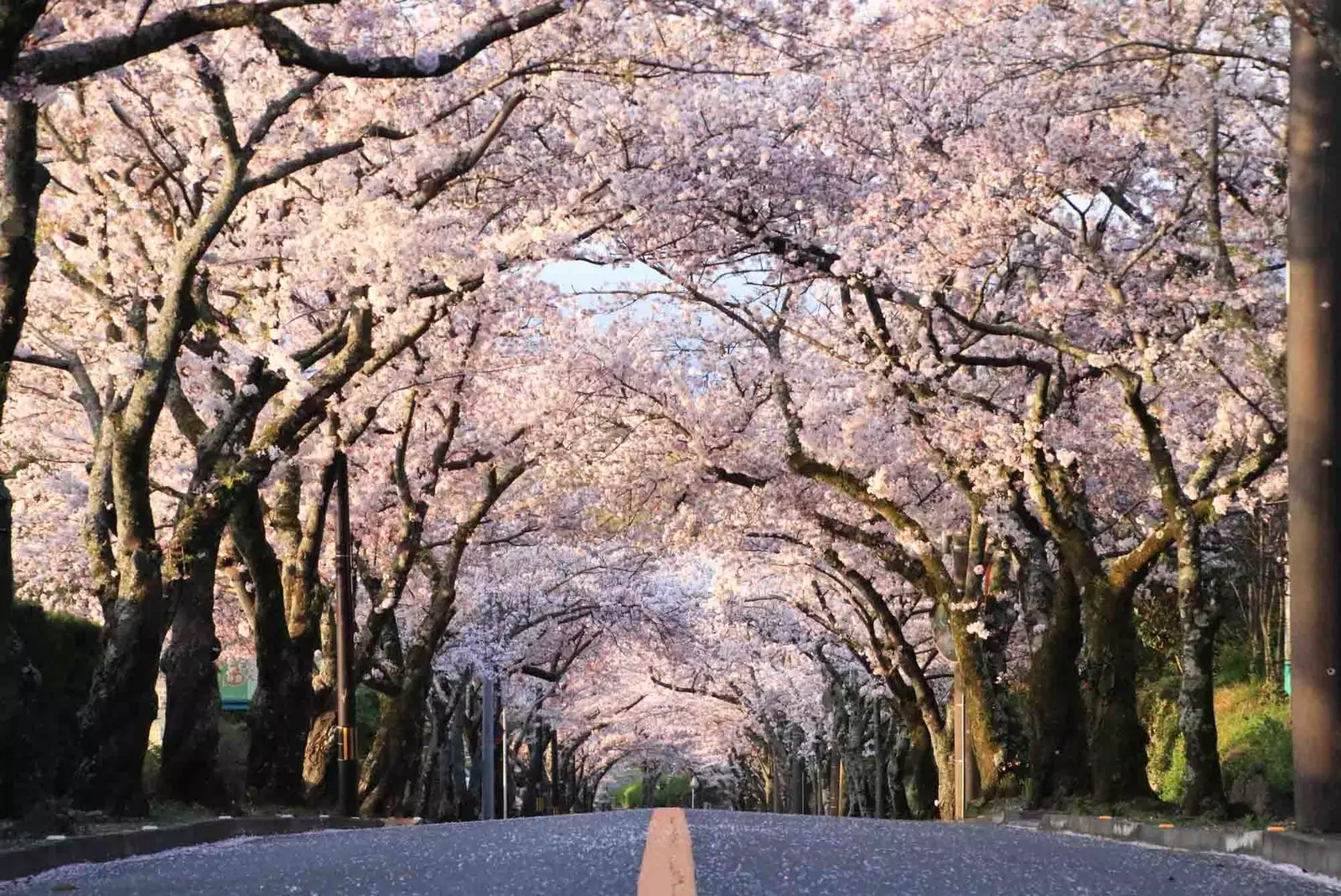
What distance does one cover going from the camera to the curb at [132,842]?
1160 centimetres

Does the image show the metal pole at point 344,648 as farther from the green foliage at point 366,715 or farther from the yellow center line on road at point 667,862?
the green foliage at point 366,715

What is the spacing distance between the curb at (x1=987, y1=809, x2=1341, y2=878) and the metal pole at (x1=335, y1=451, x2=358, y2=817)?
9356 millimetres

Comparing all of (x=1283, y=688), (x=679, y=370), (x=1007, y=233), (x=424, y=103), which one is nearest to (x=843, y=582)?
(x=679, y=370)

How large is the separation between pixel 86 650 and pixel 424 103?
6.85 m

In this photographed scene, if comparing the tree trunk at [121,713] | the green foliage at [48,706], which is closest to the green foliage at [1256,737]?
the tree trunk at [121,713]

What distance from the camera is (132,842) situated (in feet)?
46.2

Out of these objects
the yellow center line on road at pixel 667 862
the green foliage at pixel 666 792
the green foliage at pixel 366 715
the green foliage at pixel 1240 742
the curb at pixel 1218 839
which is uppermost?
the green foliage at pixel 366 715

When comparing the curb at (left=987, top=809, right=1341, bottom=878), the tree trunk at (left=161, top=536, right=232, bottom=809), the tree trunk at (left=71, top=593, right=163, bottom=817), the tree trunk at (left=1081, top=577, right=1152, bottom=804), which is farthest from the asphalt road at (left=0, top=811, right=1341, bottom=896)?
the tree trunk at (left=1081, top=577, right=1152, bottom=804)

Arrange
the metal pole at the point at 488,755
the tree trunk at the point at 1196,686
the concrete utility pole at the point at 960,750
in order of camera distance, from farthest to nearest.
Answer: the metal pole at the point at 488,755 → the concrete utility pole at the point at 960,750 → the tree trunk at the point at 1196,686

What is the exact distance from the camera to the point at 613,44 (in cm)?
1903

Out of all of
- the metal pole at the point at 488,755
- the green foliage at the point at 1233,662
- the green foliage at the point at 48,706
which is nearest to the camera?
the green foliage at the point at 48,706

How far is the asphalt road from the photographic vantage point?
8195 millimetres

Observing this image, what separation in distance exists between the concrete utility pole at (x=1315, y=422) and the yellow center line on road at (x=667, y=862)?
13.0ft

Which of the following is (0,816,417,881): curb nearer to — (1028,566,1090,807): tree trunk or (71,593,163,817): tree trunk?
(71,593,163,817): tree trunk
